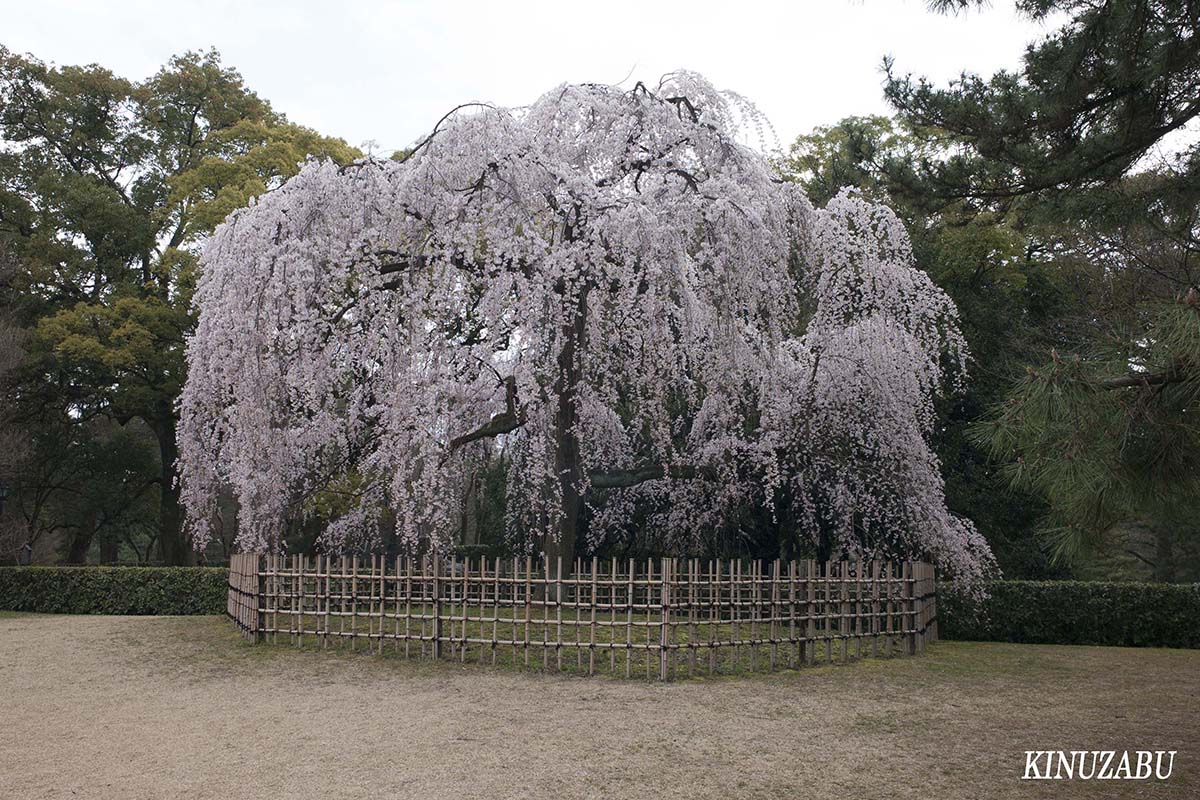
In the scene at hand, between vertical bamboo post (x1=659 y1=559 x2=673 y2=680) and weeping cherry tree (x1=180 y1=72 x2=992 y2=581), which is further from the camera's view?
weeping cherry tree (x1=180 y1=72 x2=992 y2=581)

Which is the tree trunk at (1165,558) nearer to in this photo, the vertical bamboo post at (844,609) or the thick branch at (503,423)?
the vertical bamboo post at (844,609)

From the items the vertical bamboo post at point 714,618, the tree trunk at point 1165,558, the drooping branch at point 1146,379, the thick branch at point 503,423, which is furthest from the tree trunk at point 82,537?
the tree trunk at point 1165,558

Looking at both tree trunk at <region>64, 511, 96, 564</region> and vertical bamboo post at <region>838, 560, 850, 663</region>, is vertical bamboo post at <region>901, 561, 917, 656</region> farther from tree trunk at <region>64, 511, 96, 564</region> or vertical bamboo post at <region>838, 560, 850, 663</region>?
tree trunk at <region>64, 511, 96, 564</region>

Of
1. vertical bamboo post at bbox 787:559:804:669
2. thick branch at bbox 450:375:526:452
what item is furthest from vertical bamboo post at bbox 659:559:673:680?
thick branch at bbox 450:375:526:452

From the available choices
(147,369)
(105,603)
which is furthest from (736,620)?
(147,369)

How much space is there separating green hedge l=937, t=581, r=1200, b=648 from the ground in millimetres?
3971

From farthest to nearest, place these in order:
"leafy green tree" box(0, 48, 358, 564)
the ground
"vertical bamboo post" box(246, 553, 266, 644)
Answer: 1. "leafy green tree" box(0, 48, 358, 564)
2. "vertical bamboo post" box(246, 553, 266, 644)
3. the ground

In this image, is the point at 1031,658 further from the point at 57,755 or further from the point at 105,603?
the point at 105,603

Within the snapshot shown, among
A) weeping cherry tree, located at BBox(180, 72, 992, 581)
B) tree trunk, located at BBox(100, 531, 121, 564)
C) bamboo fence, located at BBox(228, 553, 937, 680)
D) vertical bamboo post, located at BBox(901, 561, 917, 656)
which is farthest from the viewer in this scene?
tree trunk, located at BBox(100, 531, 121, 564)

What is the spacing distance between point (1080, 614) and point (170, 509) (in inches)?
728

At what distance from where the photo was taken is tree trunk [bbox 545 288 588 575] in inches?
470

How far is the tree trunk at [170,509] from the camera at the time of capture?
69.3 feet

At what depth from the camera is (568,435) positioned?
40.3ft

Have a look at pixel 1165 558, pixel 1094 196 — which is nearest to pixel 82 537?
pixel 1094 196
